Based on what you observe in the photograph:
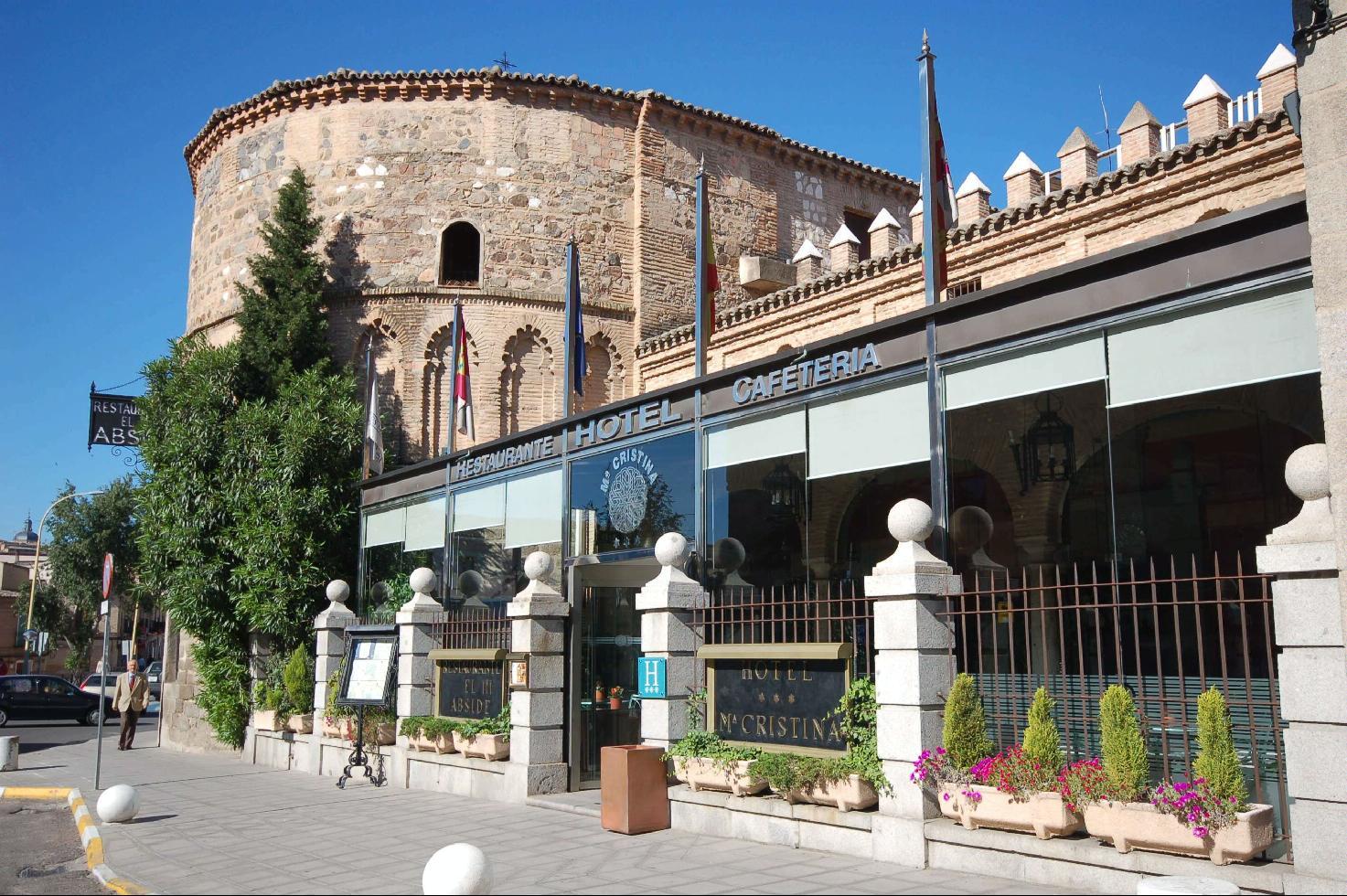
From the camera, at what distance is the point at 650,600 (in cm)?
1050

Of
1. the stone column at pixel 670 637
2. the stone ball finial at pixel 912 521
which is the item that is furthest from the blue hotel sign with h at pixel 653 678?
the stone ball finial at pixel 912 521

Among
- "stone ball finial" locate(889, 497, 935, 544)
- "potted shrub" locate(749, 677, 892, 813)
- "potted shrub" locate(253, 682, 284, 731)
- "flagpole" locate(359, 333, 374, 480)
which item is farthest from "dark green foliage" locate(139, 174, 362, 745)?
"stone ball finial" locate(889, 497, 935, 544)

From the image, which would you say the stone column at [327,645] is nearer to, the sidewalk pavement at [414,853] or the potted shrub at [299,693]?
the potted shrub at [299,693]

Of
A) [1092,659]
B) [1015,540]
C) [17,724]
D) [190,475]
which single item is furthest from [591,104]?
[17,724]

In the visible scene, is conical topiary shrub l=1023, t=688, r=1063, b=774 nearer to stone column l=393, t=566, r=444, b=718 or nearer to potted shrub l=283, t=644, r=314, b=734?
stone column l=393, t=566, r=444, b=718

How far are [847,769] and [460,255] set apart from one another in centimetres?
1976

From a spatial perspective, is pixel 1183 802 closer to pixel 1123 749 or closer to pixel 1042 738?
pixel 1123 749

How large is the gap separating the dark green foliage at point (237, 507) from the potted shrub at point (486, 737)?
7925 millimetres

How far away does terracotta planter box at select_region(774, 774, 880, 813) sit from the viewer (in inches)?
330

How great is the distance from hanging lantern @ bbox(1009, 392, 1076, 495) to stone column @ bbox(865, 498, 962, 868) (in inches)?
308

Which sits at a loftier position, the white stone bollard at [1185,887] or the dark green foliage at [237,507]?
the dark green foliage at [237,507]

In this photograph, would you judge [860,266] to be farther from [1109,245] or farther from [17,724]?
[17,724]

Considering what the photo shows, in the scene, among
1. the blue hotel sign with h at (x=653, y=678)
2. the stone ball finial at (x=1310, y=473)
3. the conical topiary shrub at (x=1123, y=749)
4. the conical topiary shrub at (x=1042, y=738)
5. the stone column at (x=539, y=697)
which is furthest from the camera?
the stone column at (x=539, y=697)

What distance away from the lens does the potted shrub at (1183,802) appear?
6289 millimetres
